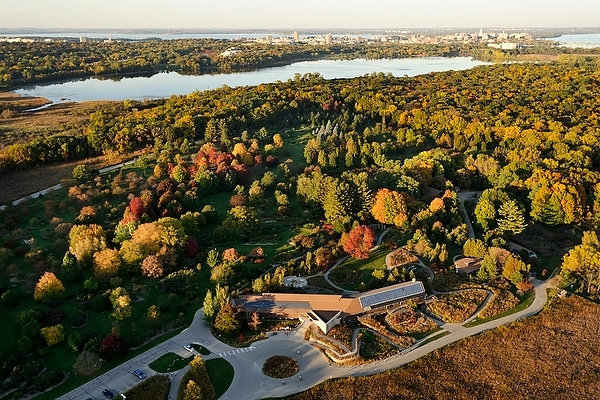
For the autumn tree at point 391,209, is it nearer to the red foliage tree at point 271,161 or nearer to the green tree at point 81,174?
the red foliage tree at point 271,161

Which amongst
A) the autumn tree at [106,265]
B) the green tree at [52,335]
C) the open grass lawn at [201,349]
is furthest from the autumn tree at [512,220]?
the green tree at [52,335]

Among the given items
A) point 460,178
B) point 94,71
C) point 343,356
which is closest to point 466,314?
point 343,356

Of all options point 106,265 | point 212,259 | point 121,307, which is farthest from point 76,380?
point 212,259

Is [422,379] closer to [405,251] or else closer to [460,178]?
[405,251]

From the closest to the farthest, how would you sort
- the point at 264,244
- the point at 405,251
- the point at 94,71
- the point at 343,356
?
1. the point at 343,356
2. the point at 405,251
3. the point at 264,244
4. the point at 94,71

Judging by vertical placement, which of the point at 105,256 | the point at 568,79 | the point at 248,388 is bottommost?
the point at 248,388

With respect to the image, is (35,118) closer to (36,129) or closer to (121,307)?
(36,129)
